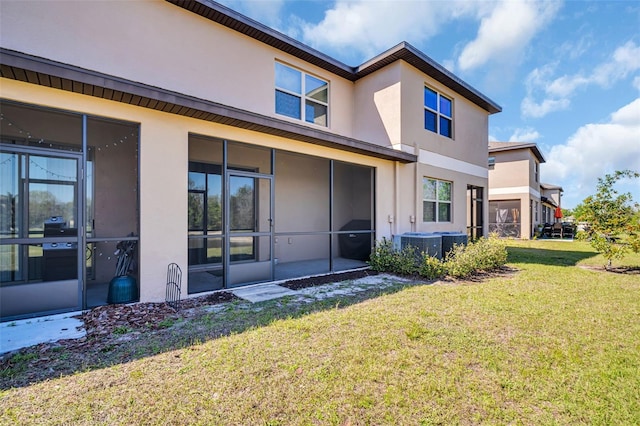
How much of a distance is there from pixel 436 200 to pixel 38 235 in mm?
10392

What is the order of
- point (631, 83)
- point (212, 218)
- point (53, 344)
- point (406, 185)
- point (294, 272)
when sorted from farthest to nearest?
point (631, 83) < point (406, 185) < point (294, 272) < point (212, 218) < point (53, 344)

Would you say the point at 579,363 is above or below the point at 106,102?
below

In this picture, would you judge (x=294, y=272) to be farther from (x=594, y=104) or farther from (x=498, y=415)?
(x=594, y=104)

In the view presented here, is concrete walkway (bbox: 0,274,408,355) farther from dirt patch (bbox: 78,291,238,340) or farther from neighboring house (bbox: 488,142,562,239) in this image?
neighboring house (bbox: 488,142,562,239)

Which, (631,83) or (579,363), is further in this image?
(631,83)

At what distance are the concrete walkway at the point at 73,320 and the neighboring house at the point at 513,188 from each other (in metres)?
18.3

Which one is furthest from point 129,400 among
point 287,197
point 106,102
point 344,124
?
point 344,124

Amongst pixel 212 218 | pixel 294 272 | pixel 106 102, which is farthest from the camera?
pixel 294 272

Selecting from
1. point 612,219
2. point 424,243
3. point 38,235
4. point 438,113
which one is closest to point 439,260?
point 424,243

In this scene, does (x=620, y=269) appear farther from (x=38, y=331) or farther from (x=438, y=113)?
(x=38, y=331)

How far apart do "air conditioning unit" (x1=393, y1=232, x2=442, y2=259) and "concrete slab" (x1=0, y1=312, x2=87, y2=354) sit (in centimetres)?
740

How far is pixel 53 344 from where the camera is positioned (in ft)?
11.4

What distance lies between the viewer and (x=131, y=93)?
173 inches

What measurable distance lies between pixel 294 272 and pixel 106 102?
5.58 metres
